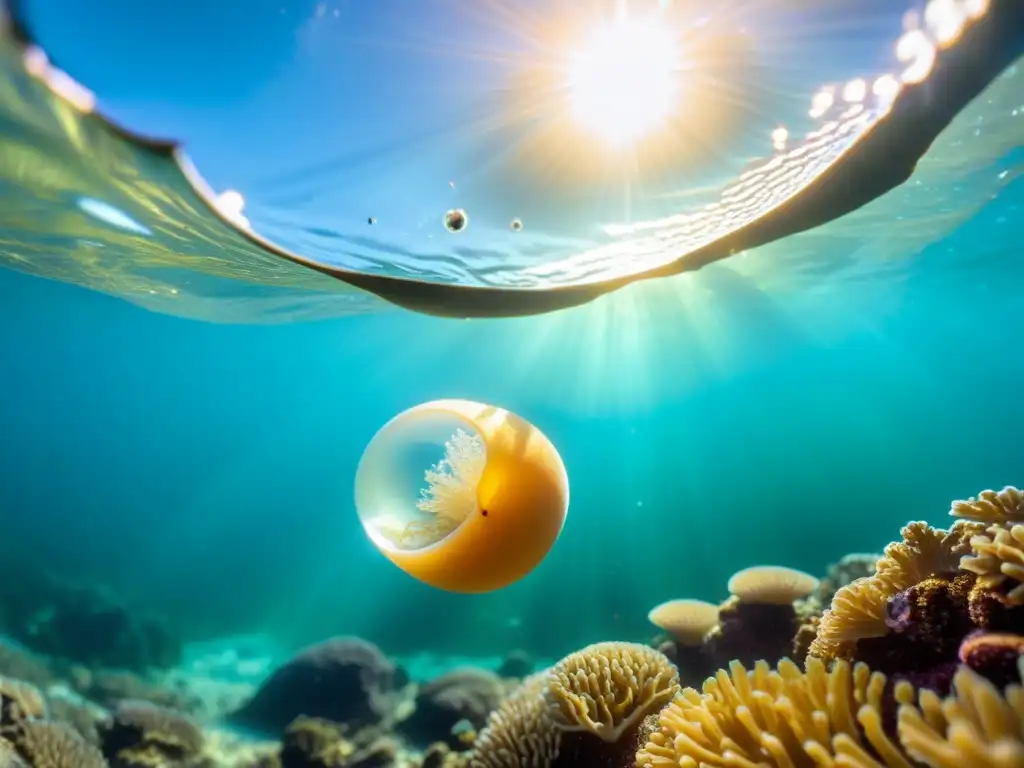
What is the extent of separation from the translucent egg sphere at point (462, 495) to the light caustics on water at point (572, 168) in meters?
3.07

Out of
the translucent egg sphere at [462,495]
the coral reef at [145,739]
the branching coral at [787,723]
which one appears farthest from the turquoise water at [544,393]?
the coral reef at [145,739]

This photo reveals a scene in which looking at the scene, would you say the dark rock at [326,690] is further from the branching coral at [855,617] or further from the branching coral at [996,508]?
the branching coral at [996,508]

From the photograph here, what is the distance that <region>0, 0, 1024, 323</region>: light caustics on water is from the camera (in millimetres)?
4922

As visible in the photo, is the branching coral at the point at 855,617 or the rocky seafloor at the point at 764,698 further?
the branching coral at the point at 855,617

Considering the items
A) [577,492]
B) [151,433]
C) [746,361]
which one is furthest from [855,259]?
[151,433]

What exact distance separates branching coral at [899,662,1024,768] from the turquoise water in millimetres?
5391

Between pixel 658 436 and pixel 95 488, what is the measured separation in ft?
244

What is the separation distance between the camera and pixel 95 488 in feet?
233

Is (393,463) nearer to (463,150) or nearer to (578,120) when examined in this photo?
(463,150)

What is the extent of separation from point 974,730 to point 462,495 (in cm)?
242

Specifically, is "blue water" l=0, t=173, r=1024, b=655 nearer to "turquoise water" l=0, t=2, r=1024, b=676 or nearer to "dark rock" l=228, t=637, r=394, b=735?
"turquoise water" l=0, t=2, r=1024, b=676

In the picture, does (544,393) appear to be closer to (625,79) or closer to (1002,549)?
(625,79)

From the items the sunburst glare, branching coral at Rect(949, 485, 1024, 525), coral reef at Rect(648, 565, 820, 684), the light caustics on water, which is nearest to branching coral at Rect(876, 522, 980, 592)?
branching coral at Rect(949, 485, 1024, 525)

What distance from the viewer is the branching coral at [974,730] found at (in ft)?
4.48
